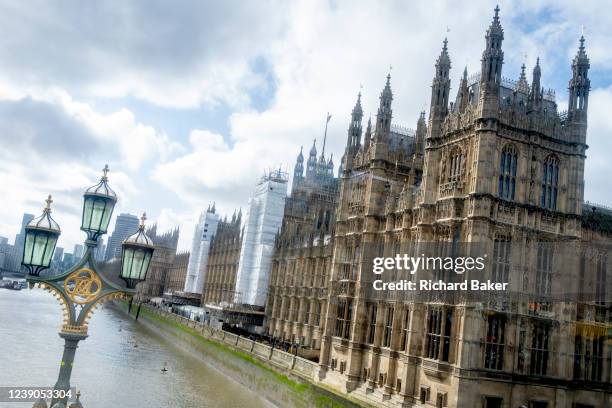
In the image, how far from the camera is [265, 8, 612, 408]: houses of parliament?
33.1m

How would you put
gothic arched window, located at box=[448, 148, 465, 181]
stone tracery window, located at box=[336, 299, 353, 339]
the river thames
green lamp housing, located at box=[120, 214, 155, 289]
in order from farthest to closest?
1. the river thames
2. stone tracery window, located at box=[336, 299, 353, 339]
3. gothic arched window, located at box=[448, 148, 465, 181]
4. green lamp housing, located at box=[120, 214, 155, 289]

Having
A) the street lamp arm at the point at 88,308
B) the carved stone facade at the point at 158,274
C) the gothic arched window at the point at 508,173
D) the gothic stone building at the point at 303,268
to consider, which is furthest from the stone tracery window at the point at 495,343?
the carved stone facade at the point at 158,274

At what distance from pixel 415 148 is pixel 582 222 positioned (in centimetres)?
1581

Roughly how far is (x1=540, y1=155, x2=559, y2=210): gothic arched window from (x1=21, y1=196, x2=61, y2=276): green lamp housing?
2994cm

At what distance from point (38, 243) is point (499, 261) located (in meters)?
26.6

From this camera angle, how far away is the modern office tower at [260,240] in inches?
3637

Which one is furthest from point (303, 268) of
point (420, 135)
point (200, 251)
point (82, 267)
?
point (200, 251)

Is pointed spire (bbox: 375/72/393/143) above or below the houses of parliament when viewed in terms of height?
above

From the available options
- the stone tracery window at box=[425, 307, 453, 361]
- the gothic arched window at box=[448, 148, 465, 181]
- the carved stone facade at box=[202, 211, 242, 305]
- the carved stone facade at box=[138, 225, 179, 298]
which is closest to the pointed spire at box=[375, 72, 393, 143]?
the gothic arched window at box=[448, 148, 465, 181]

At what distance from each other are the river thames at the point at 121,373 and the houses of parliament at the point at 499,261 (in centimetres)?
1390

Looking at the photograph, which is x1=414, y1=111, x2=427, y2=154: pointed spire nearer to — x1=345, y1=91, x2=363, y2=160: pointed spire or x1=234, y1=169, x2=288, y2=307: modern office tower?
x1=345, y1=91, x2=363, y2=160: pointed spire

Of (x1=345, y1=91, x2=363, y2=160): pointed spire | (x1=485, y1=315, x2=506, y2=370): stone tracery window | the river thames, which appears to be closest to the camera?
(x1=485, y1=315, x2=506, y2=370): stone tracery window

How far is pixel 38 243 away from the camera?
15.2m

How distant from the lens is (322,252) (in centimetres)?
6981
